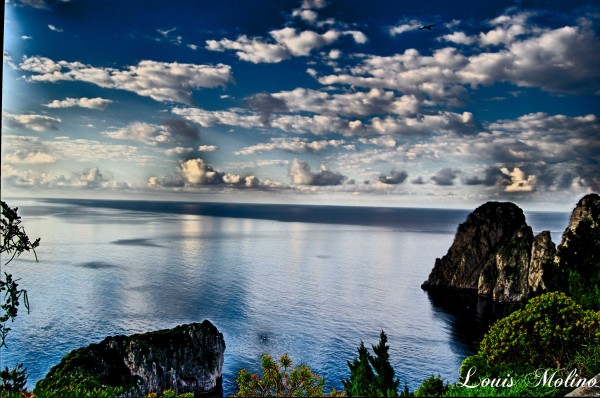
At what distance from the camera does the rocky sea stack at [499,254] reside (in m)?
107

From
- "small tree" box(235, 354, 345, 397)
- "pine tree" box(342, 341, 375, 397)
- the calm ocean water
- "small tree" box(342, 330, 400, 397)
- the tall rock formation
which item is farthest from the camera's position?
the tall rock formation

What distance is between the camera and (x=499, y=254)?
11744cm

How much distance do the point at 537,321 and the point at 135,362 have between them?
45206 mm

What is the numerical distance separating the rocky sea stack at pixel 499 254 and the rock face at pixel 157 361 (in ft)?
241

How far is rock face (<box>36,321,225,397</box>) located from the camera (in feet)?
171

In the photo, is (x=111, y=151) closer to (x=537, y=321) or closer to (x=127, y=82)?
(x=127, y=82)

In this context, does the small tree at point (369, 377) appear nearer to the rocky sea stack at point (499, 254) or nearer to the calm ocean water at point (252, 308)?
the calm ocean water at point (252, 308)

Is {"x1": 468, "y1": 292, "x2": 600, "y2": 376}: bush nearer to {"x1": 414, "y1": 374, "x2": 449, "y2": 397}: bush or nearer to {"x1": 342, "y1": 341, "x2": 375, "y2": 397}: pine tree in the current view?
{"x1": 342, "y1": 341, "x2": 375, "y2": 397}: pine tree

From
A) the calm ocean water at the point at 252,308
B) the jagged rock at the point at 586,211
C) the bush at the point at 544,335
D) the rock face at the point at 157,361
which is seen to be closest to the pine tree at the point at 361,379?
the bush at the point at 544,335

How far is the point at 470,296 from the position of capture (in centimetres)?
11244

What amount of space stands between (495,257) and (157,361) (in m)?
92.0

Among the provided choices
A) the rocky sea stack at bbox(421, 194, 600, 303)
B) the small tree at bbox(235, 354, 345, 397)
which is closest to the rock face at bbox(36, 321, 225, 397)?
the small tree at bbox(235, 354, 345, 397)

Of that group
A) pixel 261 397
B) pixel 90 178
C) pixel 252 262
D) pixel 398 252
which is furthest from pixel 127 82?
pixel 261 397

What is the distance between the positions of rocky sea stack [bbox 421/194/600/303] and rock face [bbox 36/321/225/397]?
73501 mm
